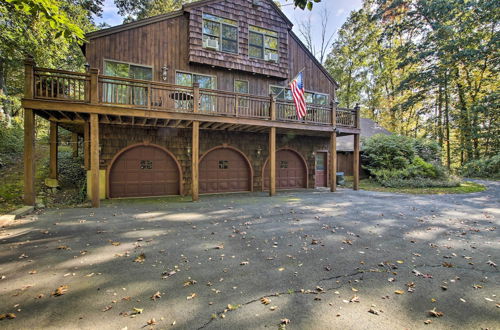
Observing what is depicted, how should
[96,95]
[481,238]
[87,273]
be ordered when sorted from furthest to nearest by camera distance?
[96,95]
[481,238]
[87,273]

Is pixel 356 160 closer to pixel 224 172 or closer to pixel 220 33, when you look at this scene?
pixel 224 172

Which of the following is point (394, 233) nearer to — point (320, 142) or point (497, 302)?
point (497, 302)

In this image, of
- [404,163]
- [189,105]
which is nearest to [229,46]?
[189,105]

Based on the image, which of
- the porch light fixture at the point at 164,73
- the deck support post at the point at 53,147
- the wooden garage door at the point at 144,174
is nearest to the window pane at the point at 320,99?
the porch light fixture at the point at 164,73

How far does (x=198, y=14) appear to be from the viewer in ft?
33.8

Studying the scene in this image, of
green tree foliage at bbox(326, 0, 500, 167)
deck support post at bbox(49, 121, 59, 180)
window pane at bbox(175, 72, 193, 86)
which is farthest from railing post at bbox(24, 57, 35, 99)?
green tree foliage at bbox(326, 0, 500, 167)

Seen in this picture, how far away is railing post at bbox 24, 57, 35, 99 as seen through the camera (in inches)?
265

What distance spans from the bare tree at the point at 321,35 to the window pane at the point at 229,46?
18.4 meters

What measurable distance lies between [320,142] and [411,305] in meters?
12.0

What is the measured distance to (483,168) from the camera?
18.9 m

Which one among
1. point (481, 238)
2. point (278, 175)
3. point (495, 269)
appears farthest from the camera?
point (278, 175)

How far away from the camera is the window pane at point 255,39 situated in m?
11.6

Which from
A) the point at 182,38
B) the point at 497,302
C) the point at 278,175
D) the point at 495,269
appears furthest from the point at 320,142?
the point at 497,302

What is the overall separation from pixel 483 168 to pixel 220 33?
72.4 ft
